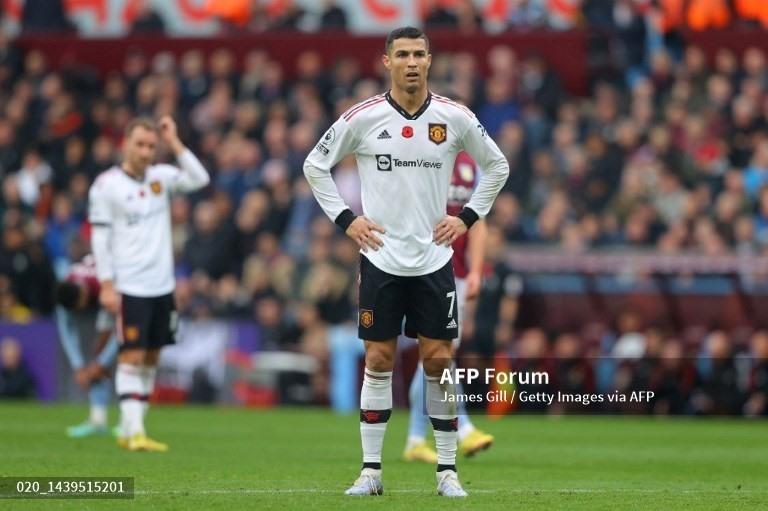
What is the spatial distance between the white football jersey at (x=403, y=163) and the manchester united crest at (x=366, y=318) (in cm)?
27

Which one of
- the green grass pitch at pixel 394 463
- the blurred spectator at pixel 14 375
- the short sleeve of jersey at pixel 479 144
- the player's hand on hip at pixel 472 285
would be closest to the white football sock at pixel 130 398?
the green grass pitch at pixel 394 463

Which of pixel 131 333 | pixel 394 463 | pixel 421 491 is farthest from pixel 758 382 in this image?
pixel 421 491

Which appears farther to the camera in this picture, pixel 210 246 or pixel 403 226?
pixel 210 246

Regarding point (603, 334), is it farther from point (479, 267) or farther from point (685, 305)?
point (479, 267)

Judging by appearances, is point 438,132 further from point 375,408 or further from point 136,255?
point 136,255

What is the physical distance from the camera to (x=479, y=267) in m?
12.5

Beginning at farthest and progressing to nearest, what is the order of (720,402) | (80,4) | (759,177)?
(80,4), (759,177), (720,402)

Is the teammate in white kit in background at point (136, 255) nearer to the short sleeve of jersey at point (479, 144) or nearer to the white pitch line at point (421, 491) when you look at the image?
the white pitch line at point (421, 491)

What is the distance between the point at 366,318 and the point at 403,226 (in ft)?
1.88

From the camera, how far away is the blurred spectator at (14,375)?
2084 cm

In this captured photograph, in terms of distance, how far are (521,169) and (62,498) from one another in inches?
531

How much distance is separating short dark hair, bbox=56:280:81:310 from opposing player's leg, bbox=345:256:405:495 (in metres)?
6.98

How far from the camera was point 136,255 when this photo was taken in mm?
13289

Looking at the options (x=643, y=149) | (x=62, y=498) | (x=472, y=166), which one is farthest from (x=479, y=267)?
(x=643, y=149)
